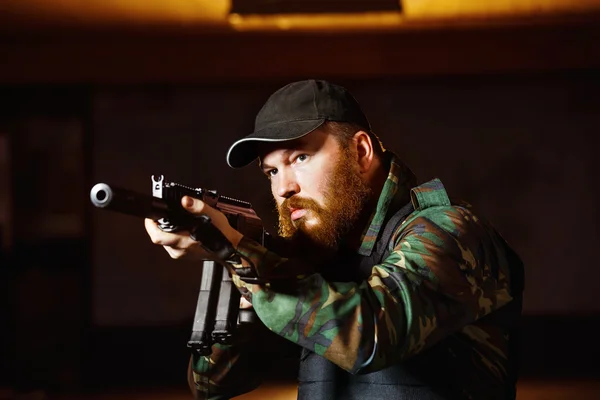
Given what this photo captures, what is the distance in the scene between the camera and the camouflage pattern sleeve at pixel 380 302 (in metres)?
1.05

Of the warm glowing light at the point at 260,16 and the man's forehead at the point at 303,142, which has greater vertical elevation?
the warm glowing light at the point at 260,16

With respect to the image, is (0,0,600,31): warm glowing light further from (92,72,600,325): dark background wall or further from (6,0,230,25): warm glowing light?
(92,72,600,325): dark background wall

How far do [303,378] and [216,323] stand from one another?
21 centimetres

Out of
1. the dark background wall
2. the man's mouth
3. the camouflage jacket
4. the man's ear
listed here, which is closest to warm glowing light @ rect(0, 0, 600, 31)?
the dark background wall

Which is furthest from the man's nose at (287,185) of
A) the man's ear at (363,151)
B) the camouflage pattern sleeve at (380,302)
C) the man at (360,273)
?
the camouflage pattern sleeve at (380,302)

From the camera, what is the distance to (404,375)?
1270mm

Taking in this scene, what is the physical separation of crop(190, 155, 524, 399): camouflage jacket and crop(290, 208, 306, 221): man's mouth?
0.62 feet

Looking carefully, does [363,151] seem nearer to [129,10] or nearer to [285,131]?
[285,131]

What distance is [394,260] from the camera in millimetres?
1138

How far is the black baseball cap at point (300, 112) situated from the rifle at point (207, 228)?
0.15 metres

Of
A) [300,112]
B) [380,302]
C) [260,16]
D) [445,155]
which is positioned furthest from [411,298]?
[445,155]

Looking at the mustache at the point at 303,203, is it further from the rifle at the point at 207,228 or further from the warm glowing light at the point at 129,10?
the warm glowing light at the point at 129,10

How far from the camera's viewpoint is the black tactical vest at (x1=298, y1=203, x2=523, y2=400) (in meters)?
1.26

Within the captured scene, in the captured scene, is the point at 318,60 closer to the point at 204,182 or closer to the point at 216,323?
the point at 204,182
